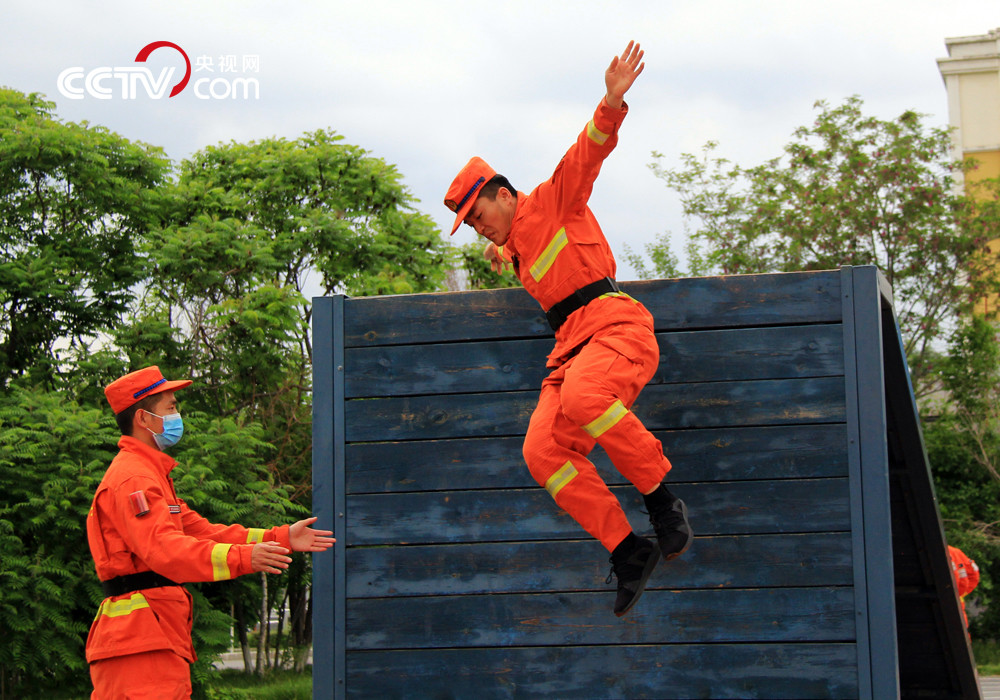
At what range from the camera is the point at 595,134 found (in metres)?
3.10

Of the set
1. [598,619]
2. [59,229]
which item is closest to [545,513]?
[598,619]

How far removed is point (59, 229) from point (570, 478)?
846 cm

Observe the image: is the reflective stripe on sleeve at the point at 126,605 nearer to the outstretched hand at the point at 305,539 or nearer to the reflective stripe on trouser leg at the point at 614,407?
the outstretched hand at the point at 305,539

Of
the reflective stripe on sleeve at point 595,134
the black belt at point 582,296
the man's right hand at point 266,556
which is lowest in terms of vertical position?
the man's right hand at point 266,556

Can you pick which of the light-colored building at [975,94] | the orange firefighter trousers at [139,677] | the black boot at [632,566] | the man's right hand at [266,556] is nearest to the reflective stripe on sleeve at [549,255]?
the black boot at [632,566]

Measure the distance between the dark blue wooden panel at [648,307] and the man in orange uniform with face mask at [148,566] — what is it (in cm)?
88

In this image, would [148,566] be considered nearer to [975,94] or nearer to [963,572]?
[963,572]

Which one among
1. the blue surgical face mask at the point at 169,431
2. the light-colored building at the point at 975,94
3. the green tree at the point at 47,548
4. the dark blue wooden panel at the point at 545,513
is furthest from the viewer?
the light-colored building at the point at 975,94

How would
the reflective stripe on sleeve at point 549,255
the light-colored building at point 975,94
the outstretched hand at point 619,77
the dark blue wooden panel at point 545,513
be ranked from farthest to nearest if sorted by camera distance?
1. the light-colored building at point 975,94
2. the dark blue wooden panel at point 545,513
3. the reflective stripe on sleeve at point 549,255
4. the outstretched hand at point 619,77

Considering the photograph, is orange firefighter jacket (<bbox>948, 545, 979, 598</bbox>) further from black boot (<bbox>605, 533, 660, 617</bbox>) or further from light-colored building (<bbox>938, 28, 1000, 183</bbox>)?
light-colored building (<bbox>938, 28, 1000, 183</bbox>)

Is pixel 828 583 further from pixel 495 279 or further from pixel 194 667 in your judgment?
pixel 495 279

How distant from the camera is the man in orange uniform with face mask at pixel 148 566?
128 inches

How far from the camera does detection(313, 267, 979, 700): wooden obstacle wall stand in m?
3.52

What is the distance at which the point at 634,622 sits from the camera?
→ 357 centimetres
